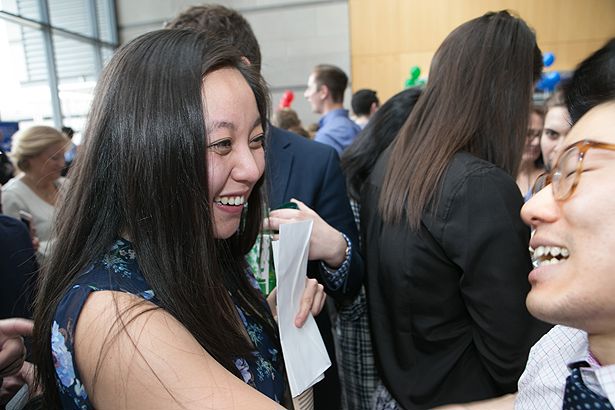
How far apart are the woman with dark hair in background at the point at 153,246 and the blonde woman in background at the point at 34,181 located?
8.60 feet

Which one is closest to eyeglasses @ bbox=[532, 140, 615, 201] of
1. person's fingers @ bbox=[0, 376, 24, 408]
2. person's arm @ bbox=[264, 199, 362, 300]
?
person's arm @ bbox=[264, 199, 362, 300]

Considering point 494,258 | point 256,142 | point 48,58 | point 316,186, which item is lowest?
point 494,258

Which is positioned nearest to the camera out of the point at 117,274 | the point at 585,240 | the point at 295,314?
the point at 585,240

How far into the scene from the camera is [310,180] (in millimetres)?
1558

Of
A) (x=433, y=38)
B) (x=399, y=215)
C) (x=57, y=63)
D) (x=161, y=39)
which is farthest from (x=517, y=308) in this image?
(x=57, y=63)

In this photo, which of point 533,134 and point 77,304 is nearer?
point 77,304

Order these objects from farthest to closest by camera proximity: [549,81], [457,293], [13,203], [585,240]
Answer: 1. [549,81]
2. [13,203]
3. [457,293]
4. [585,240]

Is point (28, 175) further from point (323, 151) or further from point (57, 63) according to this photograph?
point (57, 63)

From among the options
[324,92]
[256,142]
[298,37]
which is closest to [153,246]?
[256,142]

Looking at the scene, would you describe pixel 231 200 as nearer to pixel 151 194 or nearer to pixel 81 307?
pixel 151 194

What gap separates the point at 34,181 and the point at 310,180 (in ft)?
8.47

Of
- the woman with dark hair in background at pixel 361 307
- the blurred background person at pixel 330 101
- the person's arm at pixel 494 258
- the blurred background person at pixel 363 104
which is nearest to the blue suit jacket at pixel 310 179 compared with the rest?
the woman with dark hair in background at pixel 361 307

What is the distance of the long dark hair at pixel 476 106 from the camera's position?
1.24 m

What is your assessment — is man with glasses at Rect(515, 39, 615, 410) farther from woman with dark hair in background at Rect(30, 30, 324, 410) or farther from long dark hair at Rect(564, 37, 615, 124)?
woman with dark hair in background at Rect(30, 30, 324, 410)
